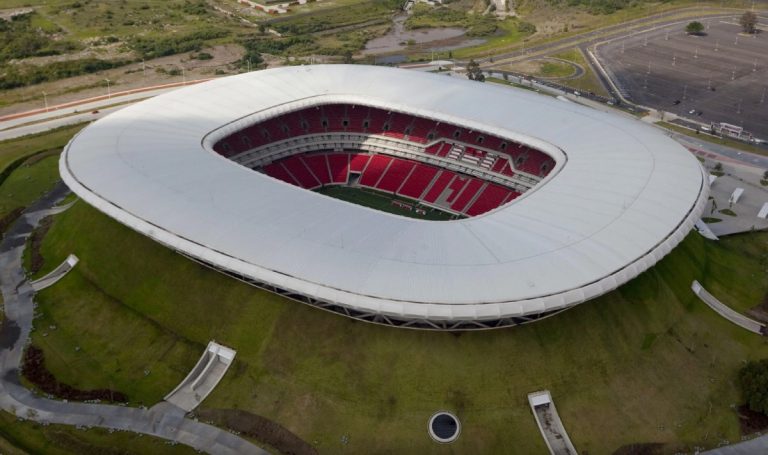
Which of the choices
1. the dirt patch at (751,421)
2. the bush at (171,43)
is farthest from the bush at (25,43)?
the dirt patch at (751,421)

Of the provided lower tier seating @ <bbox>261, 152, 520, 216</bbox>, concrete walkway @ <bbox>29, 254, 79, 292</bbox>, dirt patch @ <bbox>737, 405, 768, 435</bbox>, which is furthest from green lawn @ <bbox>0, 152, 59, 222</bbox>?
dirt patch @ <bbox>737, 405, 768, 435</bbox>

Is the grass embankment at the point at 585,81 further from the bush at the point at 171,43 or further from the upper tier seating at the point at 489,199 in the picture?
the bush at the point at 171,43

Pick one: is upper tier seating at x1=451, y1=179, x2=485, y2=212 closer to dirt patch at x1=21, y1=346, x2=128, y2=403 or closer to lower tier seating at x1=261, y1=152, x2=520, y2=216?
lower tier seating at x1=261, y1=152, x2=520, y2=216

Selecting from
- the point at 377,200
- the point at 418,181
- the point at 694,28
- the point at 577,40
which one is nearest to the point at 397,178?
the point at 418,181

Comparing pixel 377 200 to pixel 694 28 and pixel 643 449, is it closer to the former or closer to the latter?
pixel 643 449

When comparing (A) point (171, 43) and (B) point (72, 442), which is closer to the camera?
(B) point (72, 442)
